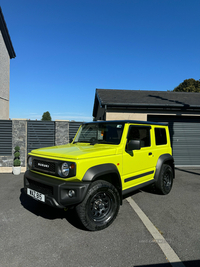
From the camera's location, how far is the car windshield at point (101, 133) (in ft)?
12.6

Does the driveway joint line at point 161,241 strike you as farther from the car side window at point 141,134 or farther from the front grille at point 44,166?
the front grille at point 44,166

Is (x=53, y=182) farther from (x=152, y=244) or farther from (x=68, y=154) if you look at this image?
(x=152, y=244)

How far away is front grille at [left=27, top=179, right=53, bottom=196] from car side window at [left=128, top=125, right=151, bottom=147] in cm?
192

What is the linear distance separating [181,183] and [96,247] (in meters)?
4.55

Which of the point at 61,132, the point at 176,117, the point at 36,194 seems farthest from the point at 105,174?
the point at 176,117

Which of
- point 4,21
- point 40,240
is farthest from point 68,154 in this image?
point 4,21

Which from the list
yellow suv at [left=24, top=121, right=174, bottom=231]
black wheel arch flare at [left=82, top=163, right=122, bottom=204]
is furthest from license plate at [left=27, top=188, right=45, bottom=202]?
black wheel arch flare at [left=82, top=163, right=122, bottom=204]

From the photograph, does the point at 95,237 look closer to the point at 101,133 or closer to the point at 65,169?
the point at 65,169

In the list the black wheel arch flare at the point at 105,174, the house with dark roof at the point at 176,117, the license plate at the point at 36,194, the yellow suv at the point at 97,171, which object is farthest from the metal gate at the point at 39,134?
the black wheel arch flare at the point at 105,174

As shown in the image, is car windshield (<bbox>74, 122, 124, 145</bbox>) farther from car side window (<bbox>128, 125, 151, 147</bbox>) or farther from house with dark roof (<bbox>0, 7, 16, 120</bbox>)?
house with dark roof (<bbox>0, 7, 16, 120</bbox>)

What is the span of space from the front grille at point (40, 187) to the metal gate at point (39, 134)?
5.50 meters

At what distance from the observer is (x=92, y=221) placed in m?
3.02

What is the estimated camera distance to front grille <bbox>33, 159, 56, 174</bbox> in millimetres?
3150

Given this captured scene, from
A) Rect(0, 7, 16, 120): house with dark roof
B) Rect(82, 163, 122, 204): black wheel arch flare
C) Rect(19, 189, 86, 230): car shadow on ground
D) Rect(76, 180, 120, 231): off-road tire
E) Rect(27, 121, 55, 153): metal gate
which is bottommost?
Rect(19, 189, 86, 230): car shadow on ground
